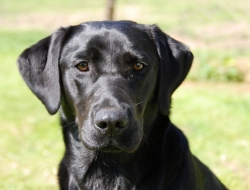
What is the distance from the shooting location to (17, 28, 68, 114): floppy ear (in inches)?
137

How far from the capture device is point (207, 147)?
6180 millimetres

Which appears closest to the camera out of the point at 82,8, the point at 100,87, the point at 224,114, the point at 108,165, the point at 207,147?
the point at 100,87

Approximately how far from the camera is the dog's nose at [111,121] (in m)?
3.01

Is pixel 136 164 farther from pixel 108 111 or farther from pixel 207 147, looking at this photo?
pixel 207 147

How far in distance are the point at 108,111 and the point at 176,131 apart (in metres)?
0.78

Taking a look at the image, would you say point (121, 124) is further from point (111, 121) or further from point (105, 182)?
point (105, 182)

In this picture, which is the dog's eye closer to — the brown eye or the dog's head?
the dog's head

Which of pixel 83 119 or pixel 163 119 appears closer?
pixel 83 119

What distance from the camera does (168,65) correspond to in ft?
11.7

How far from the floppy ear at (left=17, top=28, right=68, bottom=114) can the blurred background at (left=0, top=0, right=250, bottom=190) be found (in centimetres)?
186

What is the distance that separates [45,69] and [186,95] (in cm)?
520

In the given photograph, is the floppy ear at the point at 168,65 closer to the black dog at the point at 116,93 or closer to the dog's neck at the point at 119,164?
the black dog at the point at 116,93

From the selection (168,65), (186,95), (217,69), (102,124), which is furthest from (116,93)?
(217,69)

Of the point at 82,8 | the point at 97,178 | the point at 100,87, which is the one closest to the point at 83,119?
the point at 100,87
